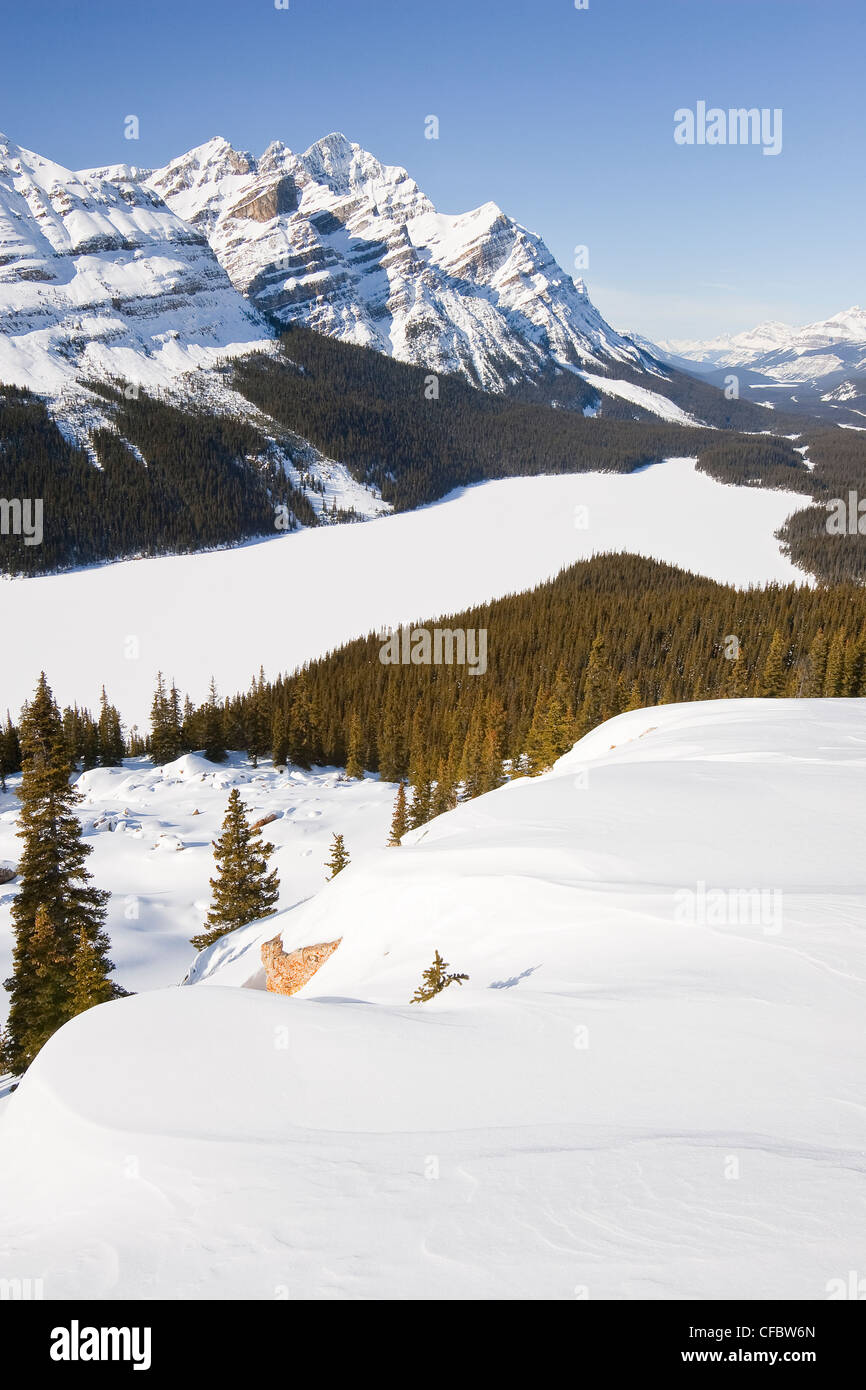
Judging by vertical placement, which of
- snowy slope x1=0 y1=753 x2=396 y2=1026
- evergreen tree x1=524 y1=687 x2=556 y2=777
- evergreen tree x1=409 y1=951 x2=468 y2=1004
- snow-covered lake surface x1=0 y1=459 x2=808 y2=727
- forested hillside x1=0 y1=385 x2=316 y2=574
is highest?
forested hillside x1=0 y1=385 x2=316 y2=574

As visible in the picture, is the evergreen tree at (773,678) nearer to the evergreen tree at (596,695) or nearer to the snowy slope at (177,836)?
the evergreen tree at (596,695)

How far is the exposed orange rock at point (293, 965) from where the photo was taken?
37.6ft

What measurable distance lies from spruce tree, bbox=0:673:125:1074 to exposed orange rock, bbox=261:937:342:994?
8275 millimetres

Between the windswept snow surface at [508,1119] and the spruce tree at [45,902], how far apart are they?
14766 mm

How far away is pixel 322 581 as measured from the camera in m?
129

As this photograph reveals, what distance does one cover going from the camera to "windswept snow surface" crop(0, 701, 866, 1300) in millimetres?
3562

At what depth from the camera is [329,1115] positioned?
15.6 feet

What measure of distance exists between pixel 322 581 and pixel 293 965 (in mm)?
120838

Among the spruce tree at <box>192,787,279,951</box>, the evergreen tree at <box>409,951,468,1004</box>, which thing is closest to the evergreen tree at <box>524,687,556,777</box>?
the spruce tree at <box>192,787,279,951</box>

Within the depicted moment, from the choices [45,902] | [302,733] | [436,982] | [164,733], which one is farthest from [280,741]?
[436,982]

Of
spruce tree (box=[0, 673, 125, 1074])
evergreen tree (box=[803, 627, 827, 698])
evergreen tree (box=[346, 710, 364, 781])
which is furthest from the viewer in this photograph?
evergreen tree (box=[346, 710, 364, 781])

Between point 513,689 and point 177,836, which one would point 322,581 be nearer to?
point 513,689

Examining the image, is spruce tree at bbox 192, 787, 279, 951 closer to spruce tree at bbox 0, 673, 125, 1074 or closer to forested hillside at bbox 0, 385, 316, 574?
spruce tree at bbox 0, 673, 125, 1074
